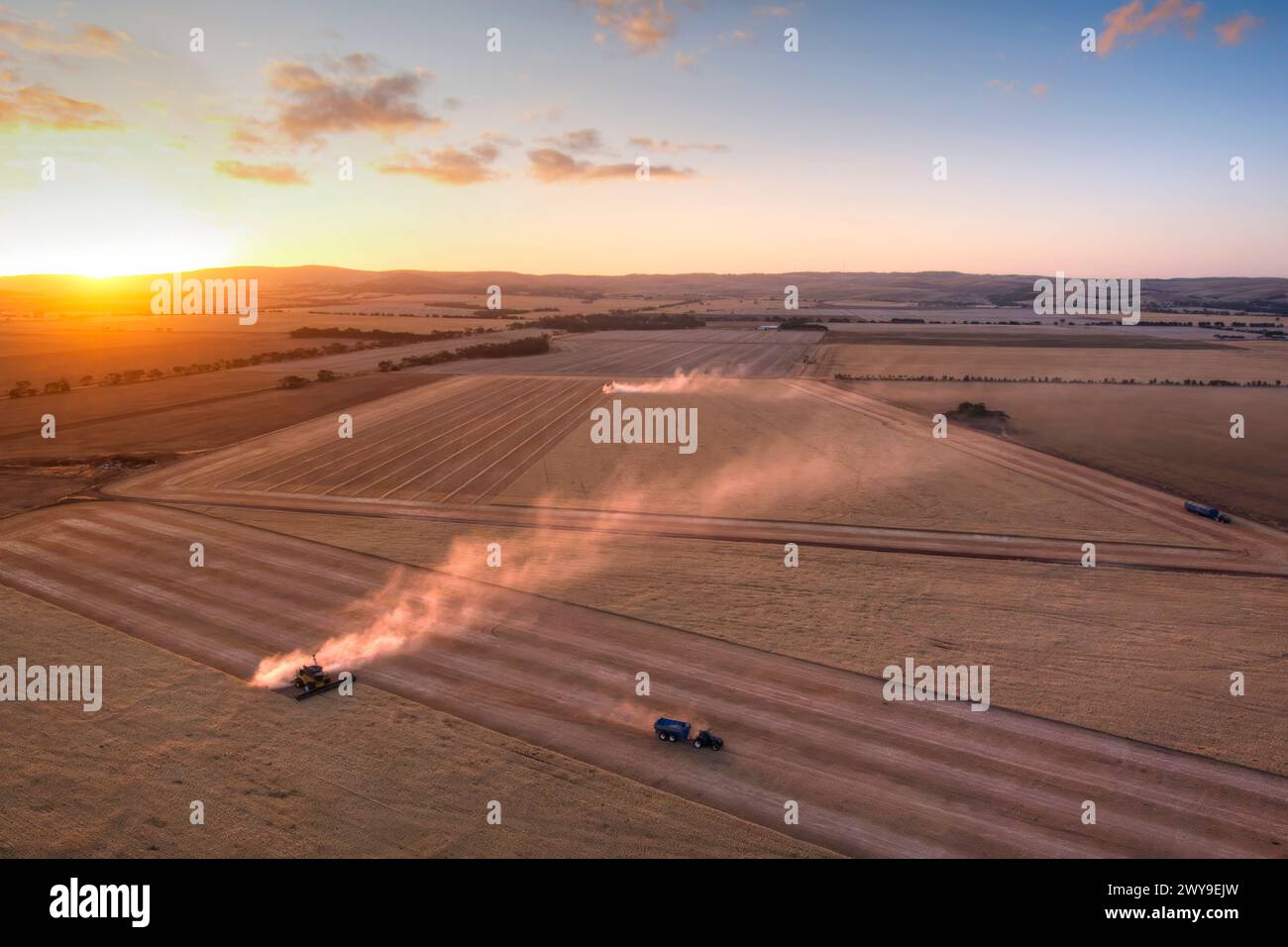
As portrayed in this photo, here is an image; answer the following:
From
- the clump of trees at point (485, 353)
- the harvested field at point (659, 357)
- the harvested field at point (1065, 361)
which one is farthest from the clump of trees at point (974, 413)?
the clump of trees at point (485, 353)

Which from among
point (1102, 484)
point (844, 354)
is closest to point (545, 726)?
point (1102, 484)

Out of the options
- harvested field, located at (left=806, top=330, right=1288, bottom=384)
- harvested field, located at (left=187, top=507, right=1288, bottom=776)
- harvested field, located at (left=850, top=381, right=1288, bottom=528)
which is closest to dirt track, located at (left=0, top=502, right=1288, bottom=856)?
harvested field, located at (left=187, top=507, right=1288, bottom=776)

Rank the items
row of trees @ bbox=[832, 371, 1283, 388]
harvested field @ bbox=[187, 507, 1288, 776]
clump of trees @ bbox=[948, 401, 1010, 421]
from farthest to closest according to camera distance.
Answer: row of trees @ bbox=[832, 371, 1283, 388], clump of trees @ bbox=[948, 401, 1010, 421], harvested field @ bbox=[187, 507, 1288, 776]

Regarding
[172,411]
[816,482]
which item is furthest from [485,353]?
[816,482]

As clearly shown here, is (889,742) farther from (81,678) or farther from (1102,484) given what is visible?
(1102,484)

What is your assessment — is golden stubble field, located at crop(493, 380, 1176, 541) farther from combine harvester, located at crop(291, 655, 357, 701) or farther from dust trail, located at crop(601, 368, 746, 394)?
combine harvester, located at crop(291, 655, 357, 701)

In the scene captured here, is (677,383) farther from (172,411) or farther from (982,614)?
(982,614)
